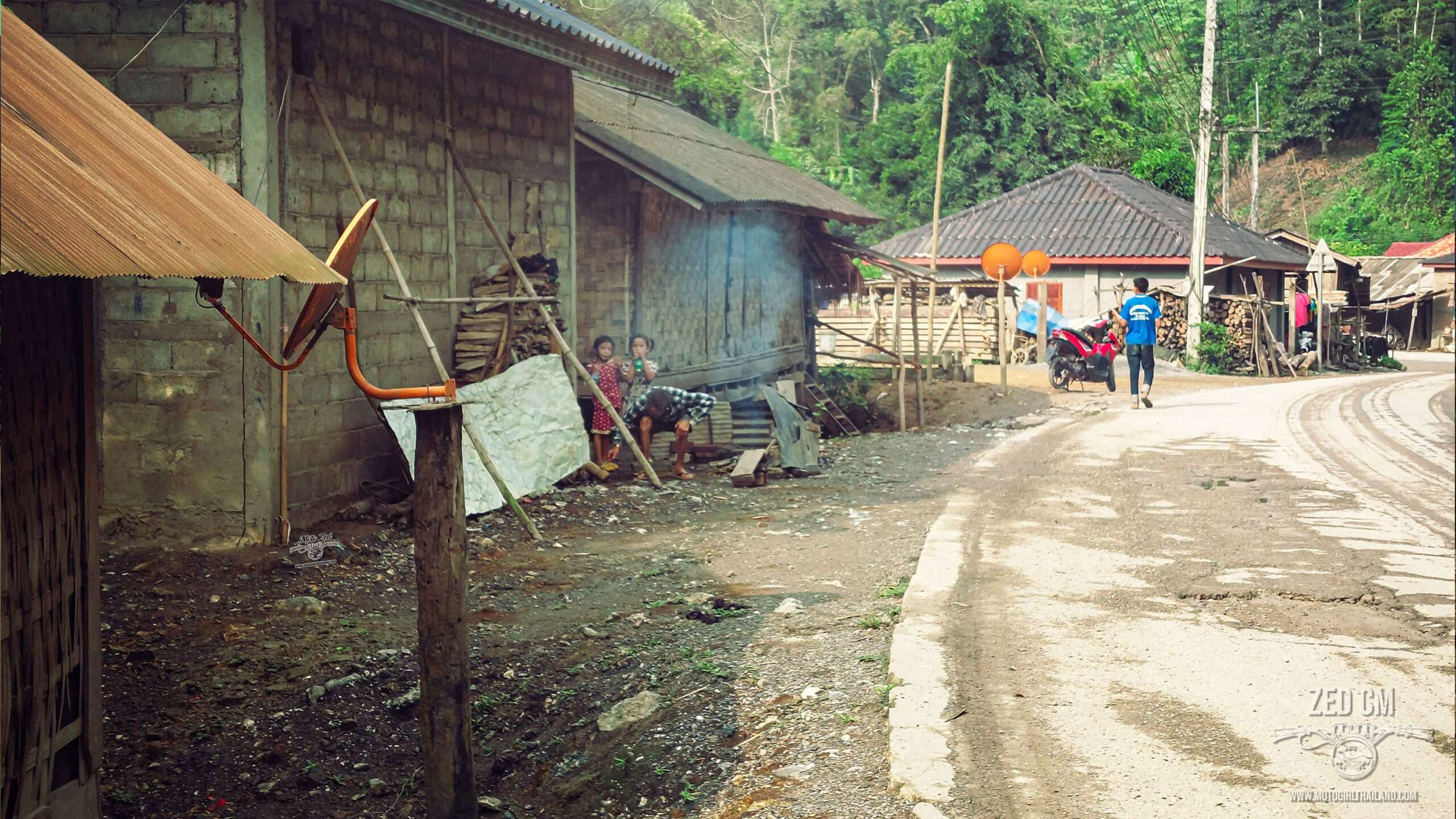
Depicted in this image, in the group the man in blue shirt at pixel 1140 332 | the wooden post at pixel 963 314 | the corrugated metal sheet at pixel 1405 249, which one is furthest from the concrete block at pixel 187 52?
the corrugated metal sheet at pixel 1405 249

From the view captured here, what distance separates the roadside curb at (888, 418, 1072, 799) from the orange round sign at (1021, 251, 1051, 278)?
1739 centimetres

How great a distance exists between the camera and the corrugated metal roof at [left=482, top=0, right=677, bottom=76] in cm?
961

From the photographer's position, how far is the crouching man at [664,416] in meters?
11.9

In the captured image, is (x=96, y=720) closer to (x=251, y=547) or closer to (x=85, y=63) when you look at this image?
(x=251, y=547)

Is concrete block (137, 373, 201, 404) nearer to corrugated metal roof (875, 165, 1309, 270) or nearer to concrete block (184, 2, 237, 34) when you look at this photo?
concrete block (184, 2, 237, 34)

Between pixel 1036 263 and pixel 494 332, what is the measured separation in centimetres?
A: 1716

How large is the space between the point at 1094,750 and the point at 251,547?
5.71 meters

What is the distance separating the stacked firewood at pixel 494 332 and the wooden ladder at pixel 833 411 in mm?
7260

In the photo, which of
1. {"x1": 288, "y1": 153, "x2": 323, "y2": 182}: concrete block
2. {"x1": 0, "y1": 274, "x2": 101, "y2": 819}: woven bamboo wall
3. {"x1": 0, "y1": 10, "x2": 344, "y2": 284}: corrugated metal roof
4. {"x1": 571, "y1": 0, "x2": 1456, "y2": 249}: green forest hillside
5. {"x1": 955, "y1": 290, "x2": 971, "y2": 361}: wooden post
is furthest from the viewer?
{"x1": 571, "y1": 0, "x2": 1456, "y2": 249}: green forest hillside

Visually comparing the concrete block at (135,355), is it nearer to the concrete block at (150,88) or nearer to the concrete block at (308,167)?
the concrete block at (308,167)

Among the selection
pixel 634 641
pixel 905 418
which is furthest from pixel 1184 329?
pixel 634 641

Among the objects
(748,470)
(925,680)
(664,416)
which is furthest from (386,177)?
(925,680)

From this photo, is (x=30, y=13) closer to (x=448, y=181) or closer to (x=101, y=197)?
(x=448, y=181)

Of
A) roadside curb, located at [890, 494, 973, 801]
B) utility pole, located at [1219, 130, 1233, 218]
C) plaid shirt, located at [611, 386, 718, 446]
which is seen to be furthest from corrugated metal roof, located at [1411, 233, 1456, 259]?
roadside curb, located at [890, 494, 973, 801]
